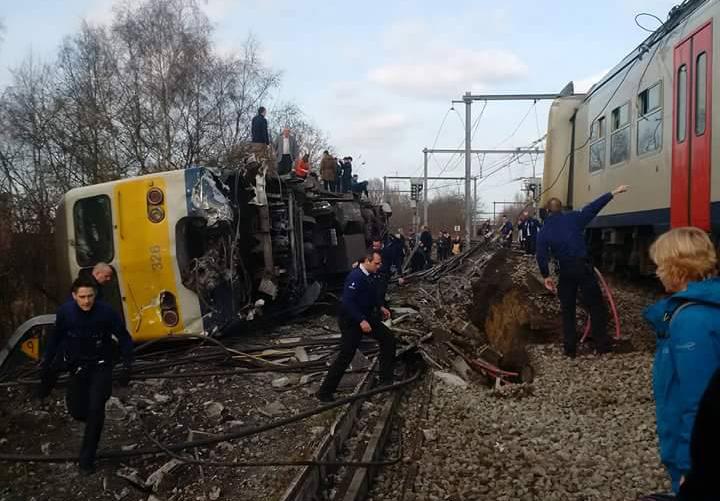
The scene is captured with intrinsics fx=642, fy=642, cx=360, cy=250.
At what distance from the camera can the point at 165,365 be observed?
280 inches

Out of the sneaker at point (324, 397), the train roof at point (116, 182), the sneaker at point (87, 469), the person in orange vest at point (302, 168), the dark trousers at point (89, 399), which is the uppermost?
the person in orange vest at point (302, 168)

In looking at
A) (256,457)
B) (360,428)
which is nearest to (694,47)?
(360,428)

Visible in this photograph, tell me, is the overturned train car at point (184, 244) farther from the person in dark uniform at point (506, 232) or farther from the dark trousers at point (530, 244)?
the person in dark uniform at point (506, 232)

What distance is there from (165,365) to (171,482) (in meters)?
2.75

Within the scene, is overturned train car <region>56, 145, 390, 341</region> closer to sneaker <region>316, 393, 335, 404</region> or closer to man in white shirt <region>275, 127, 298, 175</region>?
man in white shirt <region>275, 127, 298, 175</region>

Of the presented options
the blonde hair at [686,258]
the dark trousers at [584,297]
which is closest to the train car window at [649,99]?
the dark trousers at [584,297]

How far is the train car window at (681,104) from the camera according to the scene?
A: 6.95 metres

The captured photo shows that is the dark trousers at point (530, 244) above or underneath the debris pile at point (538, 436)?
above

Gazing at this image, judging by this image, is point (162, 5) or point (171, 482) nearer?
point (171, 482)

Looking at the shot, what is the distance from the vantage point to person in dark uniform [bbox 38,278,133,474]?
187 inches

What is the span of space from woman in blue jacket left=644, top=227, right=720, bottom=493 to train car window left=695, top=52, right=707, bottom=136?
195 inches

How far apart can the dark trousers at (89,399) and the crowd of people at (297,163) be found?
507 cm

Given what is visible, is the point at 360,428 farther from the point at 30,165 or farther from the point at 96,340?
the point at 30,165

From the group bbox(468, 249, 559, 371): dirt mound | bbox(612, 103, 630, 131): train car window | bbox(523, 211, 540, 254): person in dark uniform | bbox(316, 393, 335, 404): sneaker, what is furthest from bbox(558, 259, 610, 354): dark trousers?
bbox(523, 211, 540, 254): person in dark uniform
